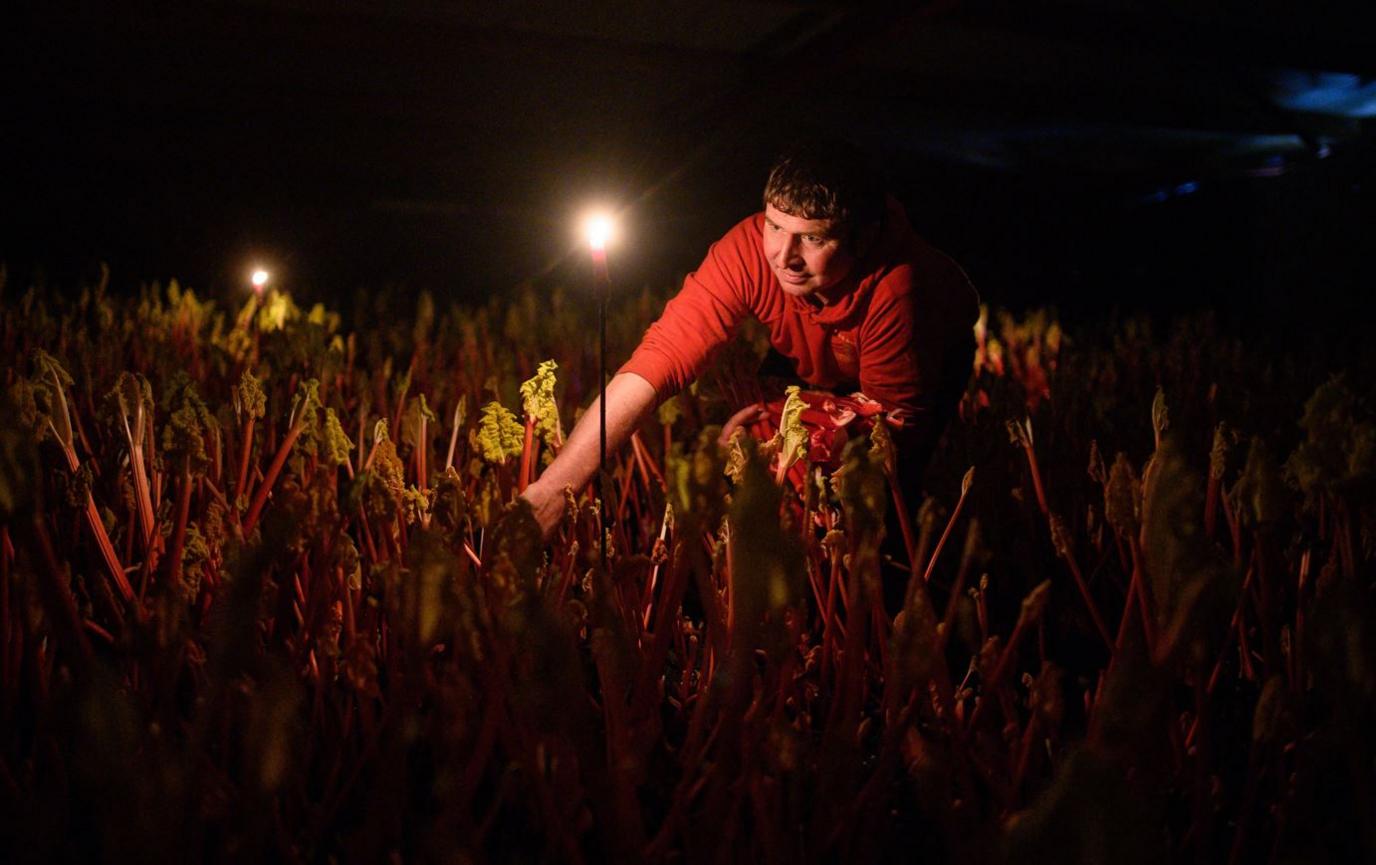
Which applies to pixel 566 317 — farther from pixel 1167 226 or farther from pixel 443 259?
pixel 1167 226

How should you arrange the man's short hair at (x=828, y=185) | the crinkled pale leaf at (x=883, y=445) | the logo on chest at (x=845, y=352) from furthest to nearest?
the logo on chest at (x=845, y=352) < the man's short hair at (x=828, y=185) < the crinkled pale leaf at (x=883, y=445)

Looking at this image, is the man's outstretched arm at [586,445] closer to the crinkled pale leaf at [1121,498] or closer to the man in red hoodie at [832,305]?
the man in red hoodie at [832,305]

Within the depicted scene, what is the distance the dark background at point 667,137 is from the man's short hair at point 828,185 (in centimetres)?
143

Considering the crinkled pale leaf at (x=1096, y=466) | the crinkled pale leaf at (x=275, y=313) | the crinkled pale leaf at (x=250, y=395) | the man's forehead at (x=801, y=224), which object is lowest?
the crinkled pale leaf at (x=1096, y=466)

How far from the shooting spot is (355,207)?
183 inches

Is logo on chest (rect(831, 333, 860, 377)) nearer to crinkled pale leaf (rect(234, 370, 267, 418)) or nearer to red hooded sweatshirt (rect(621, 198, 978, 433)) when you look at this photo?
red hooded sweatshirt (rect(621, 198, 978, 433))

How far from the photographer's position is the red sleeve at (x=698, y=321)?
4.03 ft

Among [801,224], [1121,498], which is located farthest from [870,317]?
[1121,498]

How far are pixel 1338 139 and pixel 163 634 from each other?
5.10m

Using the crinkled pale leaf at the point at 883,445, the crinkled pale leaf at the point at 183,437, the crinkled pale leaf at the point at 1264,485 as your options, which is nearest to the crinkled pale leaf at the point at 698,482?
the crinkled pale leaf at the point at 883,445

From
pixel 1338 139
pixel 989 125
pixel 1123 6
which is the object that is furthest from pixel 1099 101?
pixel 1338 139

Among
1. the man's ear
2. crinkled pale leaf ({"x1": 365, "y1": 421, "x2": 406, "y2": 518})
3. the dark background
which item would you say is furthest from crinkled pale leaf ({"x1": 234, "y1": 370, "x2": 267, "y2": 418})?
the dark background

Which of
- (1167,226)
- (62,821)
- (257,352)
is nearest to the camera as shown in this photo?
(62,821)

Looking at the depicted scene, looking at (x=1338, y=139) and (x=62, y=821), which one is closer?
(x=62, y=821)
